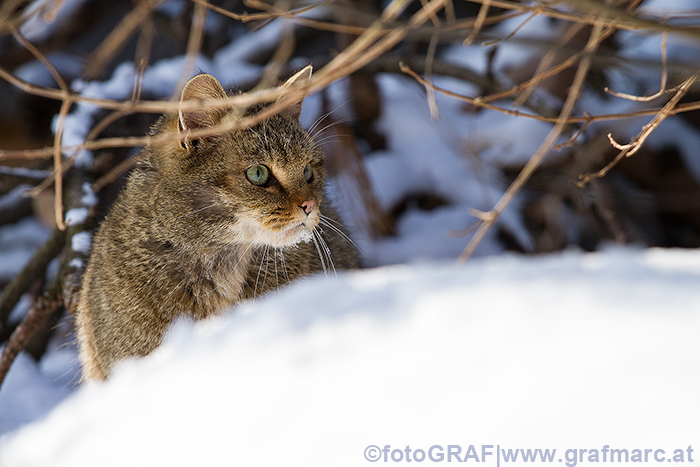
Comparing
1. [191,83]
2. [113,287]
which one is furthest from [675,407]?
[113,287]

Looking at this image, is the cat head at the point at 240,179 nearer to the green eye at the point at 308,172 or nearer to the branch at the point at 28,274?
the green eye at the point at 308,172

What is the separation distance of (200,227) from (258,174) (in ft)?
0.77

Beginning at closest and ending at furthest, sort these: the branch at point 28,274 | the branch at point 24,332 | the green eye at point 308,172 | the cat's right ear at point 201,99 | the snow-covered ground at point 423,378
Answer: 1. the snow-covered ground at point 423,378
2. the cat's right ear at point 201,99
3. the green eye at point 308,172
4. the branch at point 24,332
5. the branch at point 28,274

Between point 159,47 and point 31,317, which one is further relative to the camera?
point 159,47

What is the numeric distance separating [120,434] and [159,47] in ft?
12.5

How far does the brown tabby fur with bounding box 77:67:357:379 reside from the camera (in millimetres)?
1752

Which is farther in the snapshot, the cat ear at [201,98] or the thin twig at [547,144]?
the cat ear at [201,98]

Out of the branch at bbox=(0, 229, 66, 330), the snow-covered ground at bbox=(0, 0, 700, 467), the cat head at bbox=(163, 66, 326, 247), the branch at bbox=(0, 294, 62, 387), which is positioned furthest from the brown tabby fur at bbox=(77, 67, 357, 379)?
the branch at bbox=(0, 229, 66, 330)

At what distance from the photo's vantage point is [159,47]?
4.28 metres

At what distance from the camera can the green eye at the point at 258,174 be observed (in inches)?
69.9

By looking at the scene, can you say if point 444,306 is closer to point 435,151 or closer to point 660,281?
point 660,281

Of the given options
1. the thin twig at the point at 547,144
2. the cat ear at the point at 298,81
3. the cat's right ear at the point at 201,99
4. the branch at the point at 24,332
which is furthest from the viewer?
the branch at the point at 24,332

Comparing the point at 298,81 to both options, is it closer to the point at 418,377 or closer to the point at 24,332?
the point at 418,377

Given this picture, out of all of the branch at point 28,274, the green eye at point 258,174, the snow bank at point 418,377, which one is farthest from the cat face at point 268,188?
the branch at point 28,274
